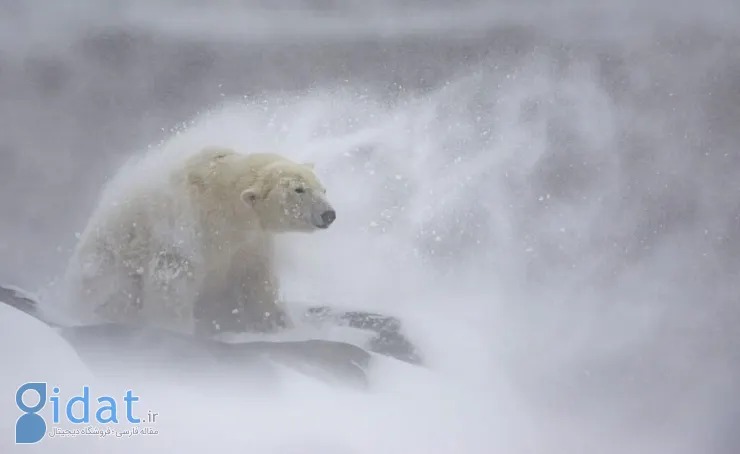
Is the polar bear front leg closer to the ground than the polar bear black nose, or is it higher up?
closer to the ground

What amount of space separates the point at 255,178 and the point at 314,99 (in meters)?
0.30

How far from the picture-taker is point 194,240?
2.08 m

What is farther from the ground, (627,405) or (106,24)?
(106,24)

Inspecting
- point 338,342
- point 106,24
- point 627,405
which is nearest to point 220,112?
point 106,24

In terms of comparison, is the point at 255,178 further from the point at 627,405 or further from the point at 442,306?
the point at 627,405

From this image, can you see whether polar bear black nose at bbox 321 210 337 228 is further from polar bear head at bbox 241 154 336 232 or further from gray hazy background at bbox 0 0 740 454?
gray hazy background at bbox 0 0 740 454

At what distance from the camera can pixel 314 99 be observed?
7.23ft
